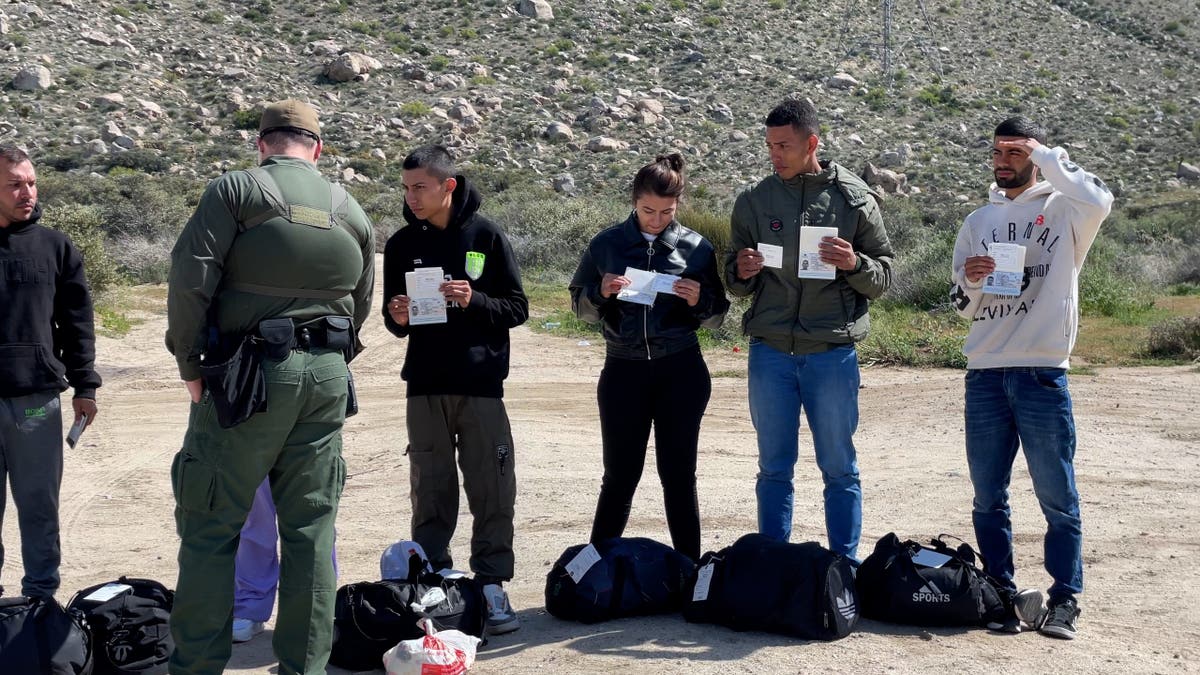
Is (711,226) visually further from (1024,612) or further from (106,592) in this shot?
(106,592)

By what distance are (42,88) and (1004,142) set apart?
3603 cm

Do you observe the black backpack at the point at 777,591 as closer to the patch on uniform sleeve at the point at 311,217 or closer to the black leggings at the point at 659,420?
the black leggings at the point at 659,420

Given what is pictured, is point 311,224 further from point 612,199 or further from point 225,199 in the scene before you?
point 612,199

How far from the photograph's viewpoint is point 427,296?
517 centimetres

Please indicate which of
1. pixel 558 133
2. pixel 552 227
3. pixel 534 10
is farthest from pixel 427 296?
pixel 534 10

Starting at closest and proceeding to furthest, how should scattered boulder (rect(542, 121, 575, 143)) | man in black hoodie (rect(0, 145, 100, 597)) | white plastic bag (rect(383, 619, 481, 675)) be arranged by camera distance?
1. white plastic bag (rect(383, 619, 481, 675))
2. man in black hoodie (rect(0, 145, 100, 597))
3. scattered boulder (rect(542, 121, 575, 143))

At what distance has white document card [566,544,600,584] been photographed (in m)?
5.23

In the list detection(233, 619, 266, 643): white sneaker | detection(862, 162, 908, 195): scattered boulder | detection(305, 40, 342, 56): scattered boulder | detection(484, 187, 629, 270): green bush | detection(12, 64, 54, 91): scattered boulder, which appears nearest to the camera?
detection(233, 619, 266, 643): white sneaker

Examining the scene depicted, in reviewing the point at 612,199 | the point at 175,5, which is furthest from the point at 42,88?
the point at 612,199

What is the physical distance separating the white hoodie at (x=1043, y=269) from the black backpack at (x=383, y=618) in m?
2.53

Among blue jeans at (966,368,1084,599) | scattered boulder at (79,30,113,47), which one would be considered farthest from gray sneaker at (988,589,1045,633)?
scattered boulder at (79,30,113,47)

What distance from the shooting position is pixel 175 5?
42.3 meters

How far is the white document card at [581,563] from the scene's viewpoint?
523 centimetres

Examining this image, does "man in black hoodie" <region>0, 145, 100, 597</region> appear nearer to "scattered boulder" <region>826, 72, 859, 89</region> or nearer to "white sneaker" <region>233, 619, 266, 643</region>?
"white sneaker" <region>233, 619, 266, 643</region>
